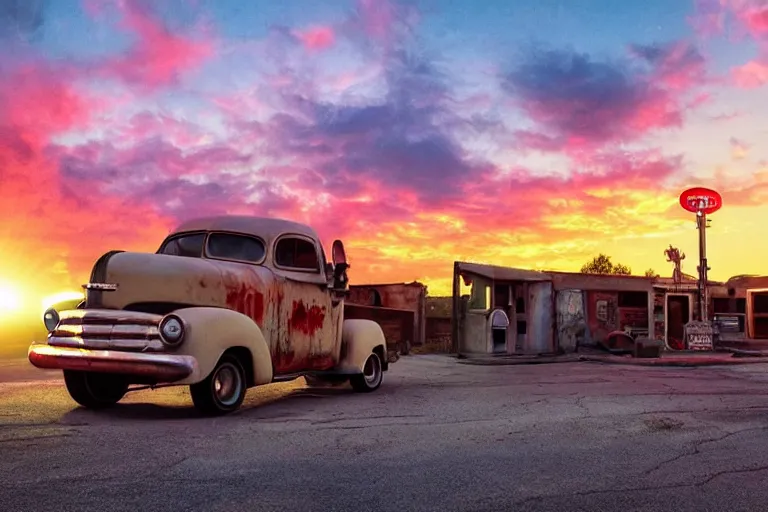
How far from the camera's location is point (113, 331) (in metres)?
7.33

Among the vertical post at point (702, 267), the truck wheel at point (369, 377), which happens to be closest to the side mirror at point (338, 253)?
the truck wheel at point (369, 377)

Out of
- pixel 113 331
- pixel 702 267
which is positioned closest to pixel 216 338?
pixel 113 331

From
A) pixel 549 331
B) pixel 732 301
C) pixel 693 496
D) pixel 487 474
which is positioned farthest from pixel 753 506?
pixel 732 301

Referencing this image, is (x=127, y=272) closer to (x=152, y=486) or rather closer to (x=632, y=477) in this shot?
(x=152, y=486)

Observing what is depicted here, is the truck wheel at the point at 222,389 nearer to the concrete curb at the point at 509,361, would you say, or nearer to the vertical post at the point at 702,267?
the concrete curb at the point at 509,361

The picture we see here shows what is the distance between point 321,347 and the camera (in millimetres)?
9680

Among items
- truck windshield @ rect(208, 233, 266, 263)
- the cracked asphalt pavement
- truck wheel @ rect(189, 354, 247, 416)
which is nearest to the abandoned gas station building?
the cracked asphalt pavement

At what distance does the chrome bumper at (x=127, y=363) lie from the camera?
7039 millimetres

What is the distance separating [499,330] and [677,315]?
1185 cm

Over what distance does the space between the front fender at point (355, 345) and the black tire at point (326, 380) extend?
0.20 meters

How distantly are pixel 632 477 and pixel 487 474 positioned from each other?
1017 millimetres

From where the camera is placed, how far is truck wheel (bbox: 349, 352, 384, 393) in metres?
10.4

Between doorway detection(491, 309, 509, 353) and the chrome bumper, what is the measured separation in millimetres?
15027

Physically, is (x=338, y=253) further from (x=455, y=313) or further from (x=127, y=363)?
(x=455, y=313)
